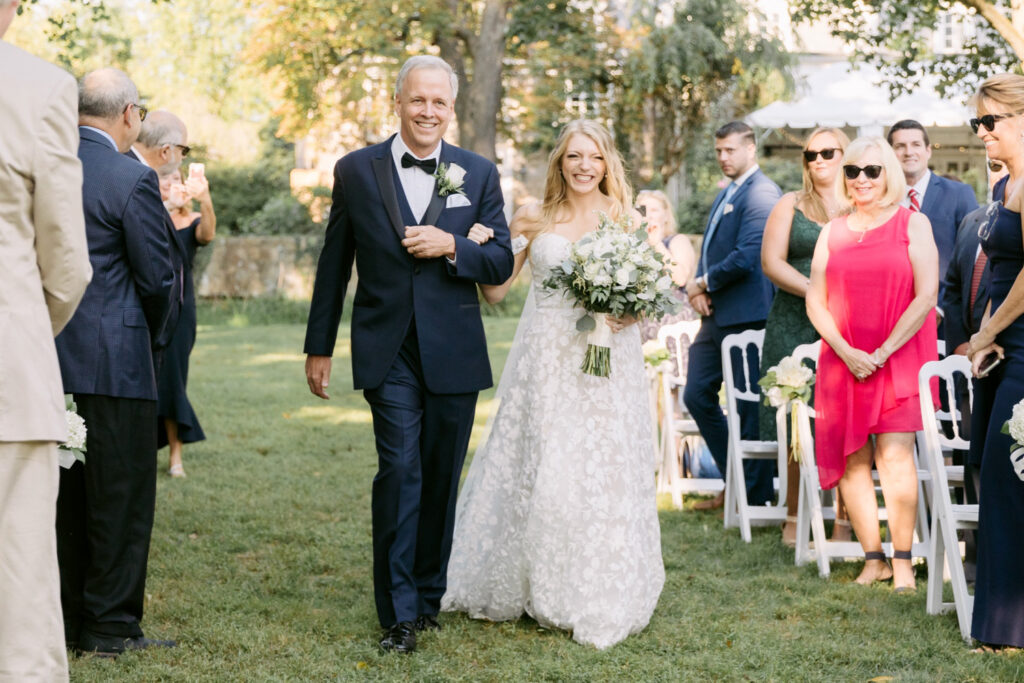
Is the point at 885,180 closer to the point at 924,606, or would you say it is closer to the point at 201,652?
the point at 924,606

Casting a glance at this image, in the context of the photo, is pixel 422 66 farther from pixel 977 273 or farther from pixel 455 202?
pixel 977 273

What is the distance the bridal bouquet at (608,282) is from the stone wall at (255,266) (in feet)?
65.8

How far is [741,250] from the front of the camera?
8.27m

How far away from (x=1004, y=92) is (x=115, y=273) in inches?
157

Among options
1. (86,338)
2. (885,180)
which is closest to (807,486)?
(885,180)

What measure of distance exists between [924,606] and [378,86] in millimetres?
24450

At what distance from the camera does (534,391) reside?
5.88 meters

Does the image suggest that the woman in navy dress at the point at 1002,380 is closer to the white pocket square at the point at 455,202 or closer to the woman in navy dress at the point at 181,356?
the white pocket square at the point at 455,202

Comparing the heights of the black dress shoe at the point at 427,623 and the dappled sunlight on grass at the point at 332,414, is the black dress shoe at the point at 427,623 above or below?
below

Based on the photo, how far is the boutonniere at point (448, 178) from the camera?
545 cm

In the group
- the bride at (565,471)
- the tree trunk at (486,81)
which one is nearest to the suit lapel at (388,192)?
the bride at (565,471)

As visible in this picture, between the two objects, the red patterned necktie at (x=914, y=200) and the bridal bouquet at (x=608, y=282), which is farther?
the red patterned necktie at (x=914, y=200)

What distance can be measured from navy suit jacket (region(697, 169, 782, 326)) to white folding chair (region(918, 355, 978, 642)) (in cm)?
224

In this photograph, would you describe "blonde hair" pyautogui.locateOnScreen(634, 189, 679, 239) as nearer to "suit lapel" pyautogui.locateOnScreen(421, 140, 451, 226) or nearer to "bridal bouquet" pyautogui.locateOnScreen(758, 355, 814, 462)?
"bridal bouquet" pyautogui.locateOnScreen(758, 355, 814, 462)
